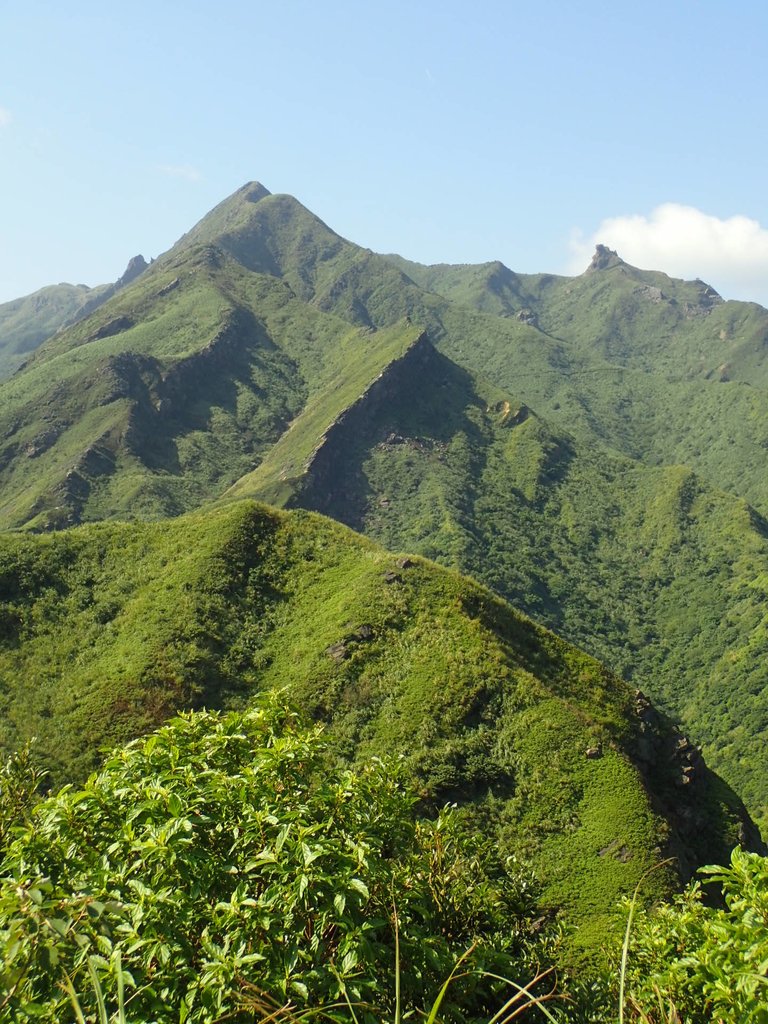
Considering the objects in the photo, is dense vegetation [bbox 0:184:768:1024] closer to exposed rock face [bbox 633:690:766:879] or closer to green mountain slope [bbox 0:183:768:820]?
exposed rock face [bbox 633:690:766:879]

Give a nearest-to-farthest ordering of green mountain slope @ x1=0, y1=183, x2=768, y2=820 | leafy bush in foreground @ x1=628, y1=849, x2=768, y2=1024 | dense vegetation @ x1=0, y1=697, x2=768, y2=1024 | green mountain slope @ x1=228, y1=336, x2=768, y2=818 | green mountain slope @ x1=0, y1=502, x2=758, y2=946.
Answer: dense vegetation @ x1=0, y1=697, x2=768, y2=1024
leafy bush in foreground @ x1=628, y1=849, x2=768, y2=1024
green mountain slope @ x1=0, y1=502, x2=758, y2=946
green mountain slope @ x1=228, y1=336, x2=768, y2=818
green mountain slope @ x1=0, y1=183, x2=768, y2=820

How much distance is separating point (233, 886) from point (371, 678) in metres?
40.2

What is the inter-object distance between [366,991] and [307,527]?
55.5 metres

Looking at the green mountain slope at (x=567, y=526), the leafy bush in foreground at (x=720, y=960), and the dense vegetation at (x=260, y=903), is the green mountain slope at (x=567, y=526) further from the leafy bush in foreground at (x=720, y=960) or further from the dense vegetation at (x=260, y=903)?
the dense vegetation at (x=260, y=903)

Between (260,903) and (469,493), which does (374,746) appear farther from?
(469,493)

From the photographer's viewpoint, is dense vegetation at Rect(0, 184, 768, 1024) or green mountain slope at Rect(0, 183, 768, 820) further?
green mountain slope at Rect(0, 183, 768, 820)

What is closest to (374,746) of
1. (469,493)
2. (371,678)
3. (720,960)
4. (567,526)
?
(371,678)

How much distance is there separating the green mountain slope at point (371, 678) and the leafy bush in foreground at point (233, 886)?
27249 millimetres

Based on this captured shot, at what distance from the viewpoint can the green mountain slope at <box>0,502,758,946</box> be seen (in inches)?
1569

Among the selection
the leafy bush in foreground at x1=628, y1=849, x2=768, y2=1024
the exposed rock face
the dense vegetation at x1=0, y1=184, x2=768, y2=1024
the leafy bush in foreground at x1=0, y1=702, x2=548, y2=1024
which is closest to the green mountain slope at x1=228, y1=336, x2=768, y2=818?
the dense vegetation at x1=0, y1=184, x2=768, y2=1024

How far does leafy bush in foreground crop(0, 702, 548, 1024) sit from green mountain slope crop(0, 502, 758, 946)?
89.4 ft

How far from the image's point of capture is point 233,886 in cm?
839

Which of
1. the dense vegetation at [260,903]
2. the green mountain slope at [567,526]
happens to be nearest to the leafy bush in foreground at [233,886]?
the dense vegetation at [260,903]

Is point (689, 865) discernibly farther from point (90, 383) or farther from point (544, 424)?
point (90, 383)
